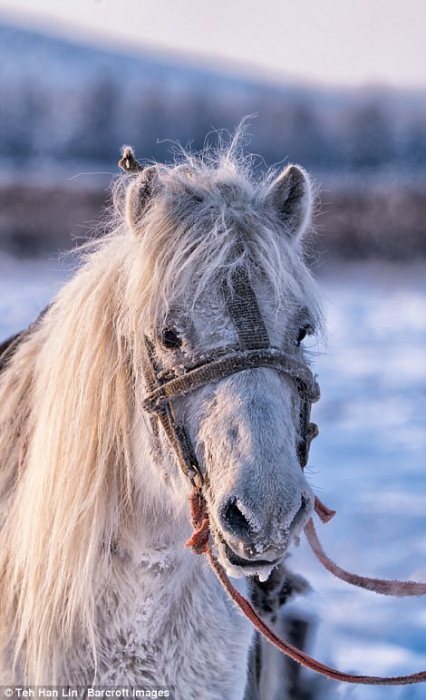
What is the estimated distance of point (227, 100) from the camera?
2084 centimetres

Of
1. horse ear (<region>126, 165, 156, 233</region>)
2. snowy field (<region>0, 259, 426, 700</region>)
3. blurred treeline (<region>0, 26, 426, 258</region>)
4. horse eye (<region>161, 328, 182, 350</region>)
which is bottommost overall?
snowy field (<region>0, 259, 426, 700</region>)

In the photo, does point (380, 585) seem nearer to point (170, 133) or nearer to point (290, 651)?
point (290, 651)

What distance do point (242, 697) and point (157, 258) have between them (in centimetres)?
123

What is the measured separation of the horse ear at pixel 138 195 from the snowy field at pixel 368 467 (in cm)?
61

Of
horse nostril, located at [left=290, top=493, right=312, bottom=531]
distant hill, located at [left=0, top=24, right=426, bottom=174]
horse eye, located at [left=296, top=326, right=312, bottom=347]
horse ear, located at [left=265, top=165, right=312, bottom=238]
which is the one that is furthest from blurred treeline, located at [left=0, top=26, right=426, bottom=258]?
horse nostril, located at [left=290, top=493, right=312, bottom=531]

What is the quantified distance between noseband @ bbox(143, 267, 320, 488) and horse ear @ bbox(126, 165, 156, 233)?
316mm

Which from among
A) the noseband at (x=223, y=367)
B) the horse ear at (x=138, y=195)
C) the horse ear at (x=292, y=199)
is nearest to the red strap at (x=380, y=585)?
the noseband at (x=223, y=367)

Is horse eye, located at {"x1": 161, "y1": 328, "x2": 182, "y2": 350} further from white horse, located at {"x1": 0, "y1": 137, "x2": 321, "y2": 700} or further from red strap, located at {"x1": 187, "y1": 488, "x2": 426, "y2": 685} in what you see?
red strap, located at {"x1": 187, "y1": 488, "x2": 426, "y2": 685}

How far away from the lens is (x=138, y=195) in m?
1.92

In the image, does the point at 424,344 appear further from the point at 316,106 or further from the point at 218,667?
the point at 316,106

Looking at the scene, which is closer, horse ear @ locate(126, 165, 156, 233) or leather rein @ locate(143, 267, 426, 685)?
leather rein @ locate(143, 267, 426, 685)

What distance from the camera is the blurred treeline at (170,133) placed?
1433 centimetres

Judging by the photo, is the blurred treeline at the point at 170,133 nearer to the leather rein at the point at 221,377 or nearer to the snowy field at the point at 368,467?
the snowy field at the point at 368,467

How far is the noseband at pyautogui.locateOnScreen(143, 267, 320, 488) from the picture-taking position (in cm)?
171
